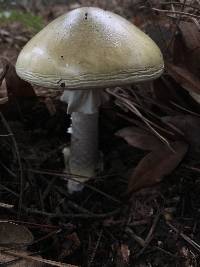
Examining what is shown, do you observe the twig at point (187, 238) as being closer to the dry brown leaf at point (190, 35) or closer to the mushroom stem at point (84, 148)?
the mushroom stem at point (84, 148)

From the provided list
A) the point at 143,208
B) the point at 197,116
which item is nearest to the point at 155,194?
the point at 143,208

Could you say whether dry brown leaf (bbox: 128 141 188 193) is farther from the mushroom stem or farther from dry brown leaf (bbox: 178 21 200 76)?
dry brown leaf (bbox: 178 21 200 76)

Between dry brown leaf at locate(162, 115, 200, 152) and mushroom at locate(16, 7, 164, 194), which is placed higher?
mushroom at locate(16, 7, 164, 194)

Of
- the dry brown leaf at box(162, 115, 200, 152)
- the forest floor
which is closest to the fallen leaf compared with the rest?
the forest floor

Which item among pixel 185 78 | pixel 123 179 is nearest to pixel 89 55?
pixel 185 78

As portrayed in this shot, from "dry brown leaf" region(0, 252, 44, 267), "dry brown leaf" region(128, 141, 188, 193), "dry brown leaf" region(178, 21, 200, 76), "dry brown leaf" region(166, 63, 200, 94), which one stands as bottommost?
"dry brown leaf" region(0, 252, 44, 267)

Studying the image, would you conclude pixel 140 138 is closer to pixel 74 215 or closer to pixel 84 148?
pixel 84 148
